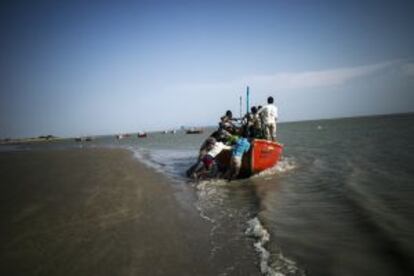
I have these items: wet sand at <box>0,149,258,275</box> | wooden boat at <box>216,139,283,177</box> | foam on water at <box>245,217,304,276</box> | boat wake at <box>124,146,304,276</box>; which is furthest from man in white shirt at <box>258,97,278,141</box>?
foam on water at <box>245,217,304,276</box>

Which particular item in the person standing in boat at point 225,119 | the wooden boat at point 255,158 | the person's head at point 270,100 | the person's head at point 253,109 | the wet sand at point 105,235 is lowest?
the wet sand at point 105,235

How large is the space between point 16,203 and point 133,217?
4376 mm

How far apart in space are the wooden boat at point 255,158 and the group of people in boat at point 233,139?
0.20m

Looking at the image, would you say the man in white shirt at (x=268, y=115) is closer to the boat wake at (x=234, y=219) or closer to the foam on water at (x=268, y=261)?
the boat wake at (x=234, y=219)

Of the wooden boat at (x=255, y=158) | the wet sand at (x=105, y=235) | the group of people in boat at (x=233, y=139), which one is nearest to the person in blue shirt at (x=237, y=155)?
the group of people in boat at (x=233, y=139)

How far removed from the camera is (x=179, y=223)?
6.02 m

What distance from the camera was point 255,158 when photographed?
11.0 meters

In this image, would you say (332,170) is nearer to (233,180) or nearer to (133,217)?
(233,180)

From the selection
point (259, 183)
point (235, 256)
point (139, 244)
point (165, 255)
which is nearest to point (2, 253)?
point (139, 244)

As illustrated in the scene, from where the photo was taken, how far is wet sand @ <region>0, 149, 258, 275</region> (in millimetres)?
4125

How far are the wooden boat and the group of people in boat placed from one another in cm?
20

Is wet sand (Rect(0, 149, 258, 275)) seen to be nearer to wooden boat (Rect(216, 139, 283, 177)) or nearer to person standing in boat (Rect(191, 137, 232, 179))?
person standing in boat (Rect(191, 137, 232, 179))

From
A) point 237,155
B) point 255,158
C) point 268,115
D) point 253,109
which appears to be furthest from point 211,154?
point 268,115

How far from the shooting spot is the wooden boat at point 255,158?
35.7ft
